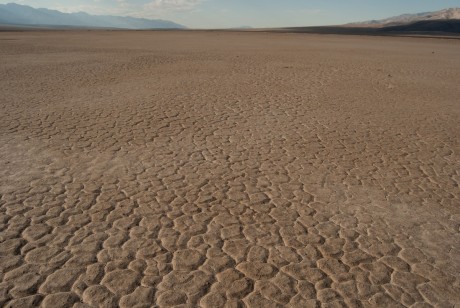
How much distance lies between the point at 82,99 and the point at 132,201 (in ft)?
17.8

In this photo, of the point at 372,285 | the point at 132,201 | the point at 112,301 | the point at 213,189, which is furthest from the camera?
the point at 213,189

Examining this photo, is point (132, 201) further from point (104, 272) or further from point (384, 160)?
point (384, 160)

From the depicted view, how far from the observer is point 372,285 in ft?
10.1

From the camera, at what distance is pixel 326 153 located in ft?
19.1

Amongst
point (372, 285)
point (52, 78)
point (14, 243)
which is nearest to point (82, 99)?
point (52, 78)

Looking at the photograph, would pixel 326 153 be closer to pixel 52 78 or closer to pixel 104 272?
pixel 104 272

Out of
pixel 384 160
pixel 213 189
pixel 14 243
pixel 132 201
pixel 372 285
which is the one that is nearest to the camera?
A: pixel 372 285

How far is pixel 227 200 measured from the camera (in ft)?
14.3

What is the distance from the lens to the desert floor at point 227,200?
9.96 feet

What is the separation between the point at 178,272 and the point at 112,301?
0.55 metres

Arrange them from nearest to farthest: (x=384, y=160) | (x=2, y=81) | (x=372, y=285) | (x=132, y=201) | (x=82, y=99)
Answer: (x=372, y=285) → (x=132, y=201) → (x=384, y=160) → (x=82, y=99) → (x=2, y=81)

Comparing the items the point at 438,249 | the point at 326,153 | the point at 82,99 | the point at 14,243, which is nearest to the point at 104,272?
the point at 14,243

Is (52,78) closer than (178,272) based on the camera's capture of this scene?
No

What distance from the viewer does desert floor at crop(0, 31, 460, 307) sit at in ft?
9.96
